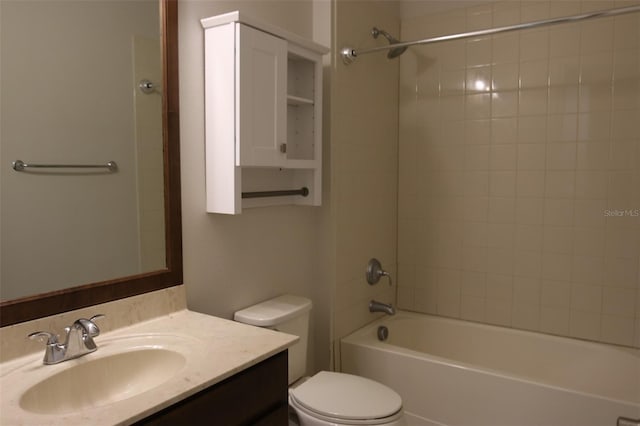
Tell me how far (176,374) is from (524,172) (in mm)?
2147

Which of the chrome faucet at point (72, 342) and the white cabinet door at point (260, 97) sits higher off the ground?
the white cabinet door at point (260, 97)

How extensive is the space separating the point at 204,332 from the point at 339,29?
160 cm

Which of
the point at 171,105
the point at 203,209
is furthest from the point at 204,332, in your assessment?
the point at 171,105

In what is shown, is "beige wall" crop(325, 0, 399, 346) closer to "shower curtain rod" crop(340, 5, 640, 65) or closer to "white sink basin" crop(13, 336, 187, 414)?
"shower curtain rod" crop(340, 5, 640, 65)

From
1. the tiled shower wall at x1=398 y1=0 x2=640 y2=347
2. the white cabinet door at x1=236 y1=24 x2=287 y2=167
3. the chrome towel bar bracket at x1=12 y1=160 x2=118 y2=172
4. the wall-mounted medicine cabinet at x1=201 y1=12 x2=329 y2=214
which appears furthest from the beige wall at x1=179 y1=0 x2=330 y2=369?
the tiled shower wall at x1=398 y1=0 x2=640 y2=347

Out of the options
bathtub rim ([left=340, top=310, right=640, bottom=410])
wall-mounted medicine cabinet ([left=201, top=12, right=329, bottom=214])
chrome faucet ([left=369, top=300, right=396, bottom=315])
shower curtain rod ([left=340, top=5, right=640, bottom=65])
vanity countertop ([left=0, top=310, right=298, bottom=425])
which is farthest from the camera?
chrome faucet ([left=369, top=300, right=396, bottom=315])

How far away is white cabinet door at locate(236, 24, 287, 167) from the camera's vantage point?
174cm

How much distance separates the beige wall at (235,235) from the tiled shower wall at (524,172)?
0.84 meters

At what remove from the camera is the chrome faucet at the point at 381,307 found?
2660mm

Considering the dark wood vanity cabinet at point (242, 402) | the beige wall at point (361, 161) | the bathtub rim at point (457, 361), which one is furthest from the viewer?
the beige wall at point (361, 161)

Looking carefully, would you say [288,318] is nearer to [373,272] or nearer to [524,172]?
[373,272]

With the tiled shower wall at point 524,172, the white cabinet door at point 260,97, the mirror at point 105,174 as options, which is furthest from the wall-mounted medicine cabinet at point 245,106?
the tiled shower wall at point 524,172

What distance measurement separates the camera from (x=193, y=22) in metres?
1.75

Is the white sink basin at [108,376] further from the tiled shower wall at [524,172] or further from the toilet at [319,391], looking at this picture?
the tiled shower wall at [524,172]
